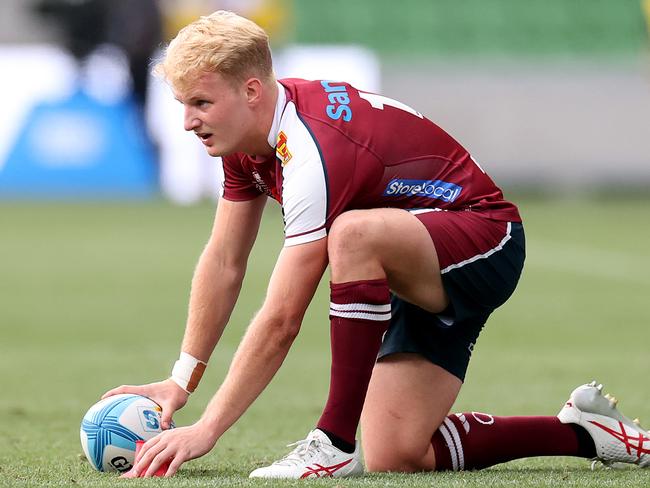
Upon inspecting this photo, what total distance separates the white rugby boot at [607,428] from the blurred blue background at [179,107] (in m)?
13.9

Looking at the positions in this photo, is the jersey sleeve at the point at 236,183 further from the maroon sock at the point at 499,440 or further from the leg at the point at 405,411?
the maroon sock at the point at 499,440

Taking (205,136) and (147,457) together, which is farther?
(205,136)

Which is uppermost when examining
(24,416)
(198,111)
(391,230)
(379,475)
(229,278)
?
(198,111)

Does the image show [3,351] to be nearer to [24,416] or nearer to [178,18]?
[24,416]

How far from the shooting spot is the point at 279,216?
60.6 ft

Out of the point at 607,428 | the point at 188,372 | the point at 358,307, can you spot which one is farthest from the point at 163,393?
the point at 607,428

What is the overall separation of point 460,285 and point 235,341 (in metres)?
4.37

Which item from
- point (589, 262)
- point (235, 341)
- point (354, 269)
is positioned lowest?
point (589, 262)

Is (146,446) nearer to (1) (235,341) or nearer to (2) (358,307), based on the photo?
(2) (358,307)

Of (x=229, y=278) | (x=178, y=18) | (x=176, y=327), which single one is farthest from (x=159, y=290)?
(x=178, y=18)

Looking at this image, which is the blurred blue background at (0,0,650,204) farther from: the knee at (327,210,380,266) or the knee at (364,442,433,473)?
the knee at (327,210,380,266)

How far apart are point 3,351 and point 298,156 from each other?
179 inches

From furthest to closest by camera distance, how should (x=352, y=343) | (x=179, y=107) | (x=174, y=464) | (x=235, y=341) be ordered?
(x=179, y=107) → (x=235, y=341) → (x=352, y=343) → (x=174, y=464)

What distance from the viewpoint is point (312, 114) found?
4332 mm
